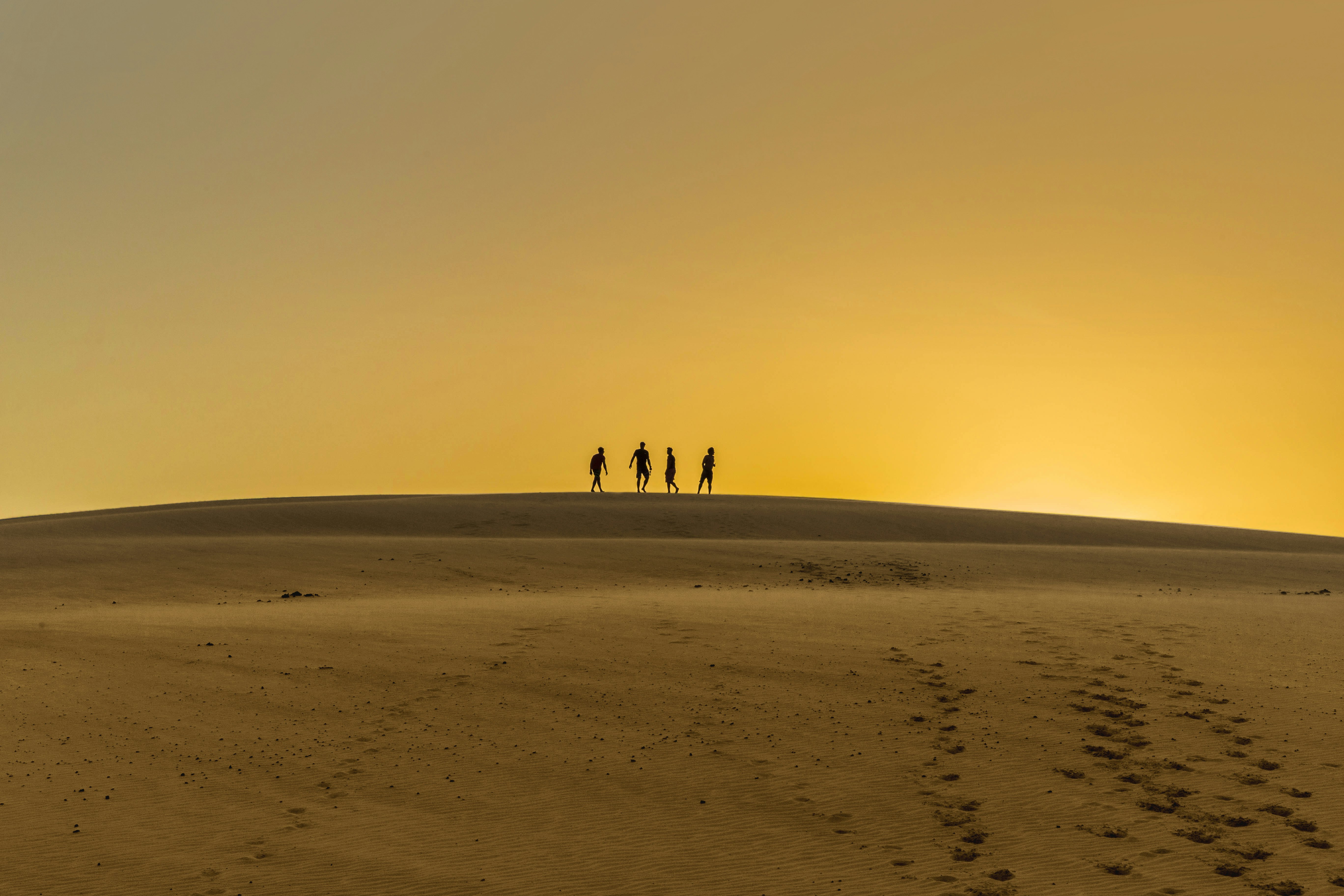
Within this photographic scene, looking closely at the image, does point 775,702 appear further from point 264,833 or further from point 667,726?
point 264,833

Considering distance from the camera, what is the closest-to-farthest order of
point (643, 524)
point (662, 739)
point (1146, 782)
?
point (1146, 782) < point (662, 739) < point (643, 524)

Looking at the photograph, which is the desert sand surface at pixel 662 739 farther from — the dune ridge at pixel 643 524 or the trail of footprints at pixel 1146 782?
the dune ridge at pixel 643 524

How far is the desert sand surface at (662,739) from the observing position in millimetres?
6297

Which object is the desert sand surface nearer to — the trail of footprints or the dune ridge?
the trail of footprints

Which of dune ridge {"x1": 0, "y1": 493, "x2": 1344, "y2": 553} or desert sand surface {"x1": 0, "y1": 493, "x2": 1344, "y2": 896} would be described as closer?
desert sand surface {"x1": 0, "y1": 493, "x2": 1344, "y2": 896}

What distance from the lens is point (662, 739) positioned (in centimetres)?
866

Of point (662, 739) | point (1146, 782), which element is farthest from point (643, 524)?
point (1146, 782)

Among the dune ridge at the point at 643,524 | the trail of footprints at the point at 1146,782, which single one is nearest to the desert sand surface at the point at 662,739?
the trail of footprints at the point at 1146,782

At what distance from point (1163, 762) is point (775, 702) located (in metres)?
3.36

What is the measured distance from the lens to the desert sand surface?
20.7 ft

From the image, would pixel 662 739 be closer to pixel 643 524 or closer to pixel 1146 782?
pixel 1146 782

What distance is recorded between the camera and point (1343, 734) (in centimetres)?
859

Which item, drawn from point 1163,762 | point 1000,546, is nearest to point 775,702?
point 1163,762

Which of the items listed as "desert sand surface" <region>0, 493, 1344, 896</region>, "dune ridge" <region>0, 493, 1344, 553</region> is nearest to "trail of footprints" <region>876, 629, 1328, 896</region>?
"desert sand surface" <region>0, 493, 1344, 896</region>
